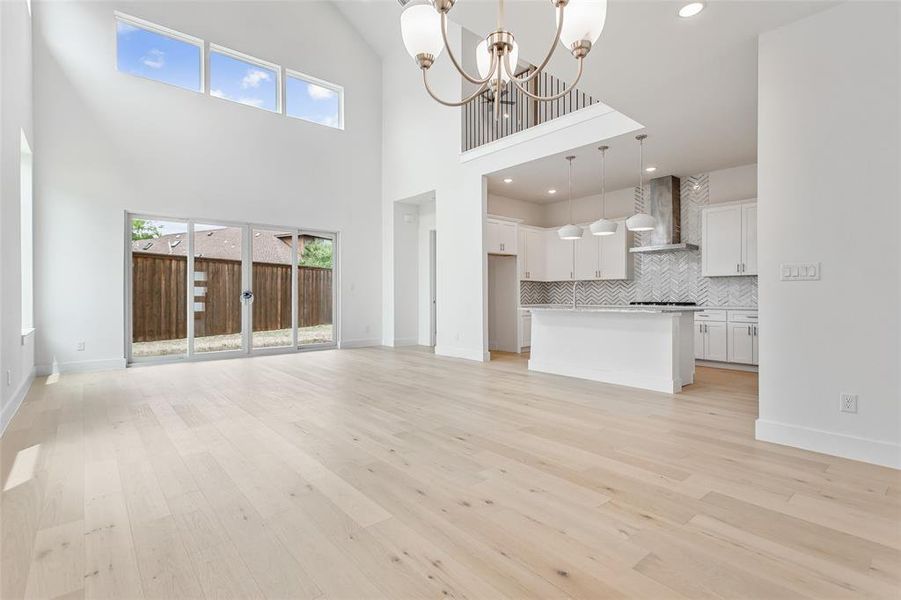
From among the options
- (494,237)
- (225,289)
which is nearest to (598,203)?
(494,237)

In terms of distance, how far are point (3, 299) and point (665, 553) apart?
4679mm

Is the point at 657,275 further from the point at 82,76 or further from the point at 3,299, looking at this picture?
the point at 82,76

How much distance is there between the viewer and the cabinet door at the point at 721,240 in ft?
19.4

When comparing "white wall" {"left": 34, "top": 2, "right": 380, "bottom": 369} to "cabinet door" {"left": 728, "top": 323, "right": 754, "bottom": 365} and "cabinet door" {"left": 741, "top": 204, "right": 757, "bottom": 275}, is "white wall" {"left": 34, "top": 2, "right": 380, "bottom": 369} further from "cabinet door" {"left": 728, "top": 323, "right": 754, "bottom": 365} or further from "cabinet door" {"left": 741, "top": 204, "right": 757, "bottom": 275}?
"cabinet door" {"left": 741, "top": 204, "right": 757, "bottom": 275}

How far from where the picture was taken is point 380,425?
10.5 feet

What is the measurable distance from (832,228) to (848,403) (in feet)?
3.60

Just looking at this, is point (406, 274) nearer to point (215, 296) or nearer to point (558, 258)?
point (558, 258)

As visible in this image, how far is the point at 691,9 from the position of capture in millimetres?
2719

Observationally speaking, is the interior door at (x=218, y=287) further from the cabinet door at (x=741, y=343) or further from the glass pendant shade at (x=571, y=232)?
the cabinet door at (x=741, y=343)

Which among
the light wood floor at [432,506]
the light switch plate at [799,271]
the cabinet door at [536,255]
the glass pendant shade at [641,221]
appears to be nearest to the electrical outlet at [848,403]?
A: the light wood floor at [432,506]

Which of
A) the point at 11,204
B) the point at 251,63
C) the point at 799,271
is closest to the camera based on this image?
the point at 799,271

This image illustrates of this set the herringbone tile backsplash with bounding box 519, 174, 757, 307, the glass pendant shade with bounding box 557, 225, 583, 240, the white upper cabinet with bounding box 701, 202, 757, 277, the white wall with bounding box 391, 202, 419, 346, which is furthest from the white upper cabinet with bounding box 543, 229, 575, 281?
the white wall with bounding box 391, 202, 419, 346

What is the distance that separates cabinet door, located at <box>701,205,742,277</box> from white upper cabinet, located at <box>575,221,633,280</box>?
1.21m

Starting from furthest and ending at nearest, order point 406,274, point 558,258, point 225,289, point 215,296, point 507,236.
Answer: point 406,274, point 558,258, point 507,236, point 225,289, point 215,296
